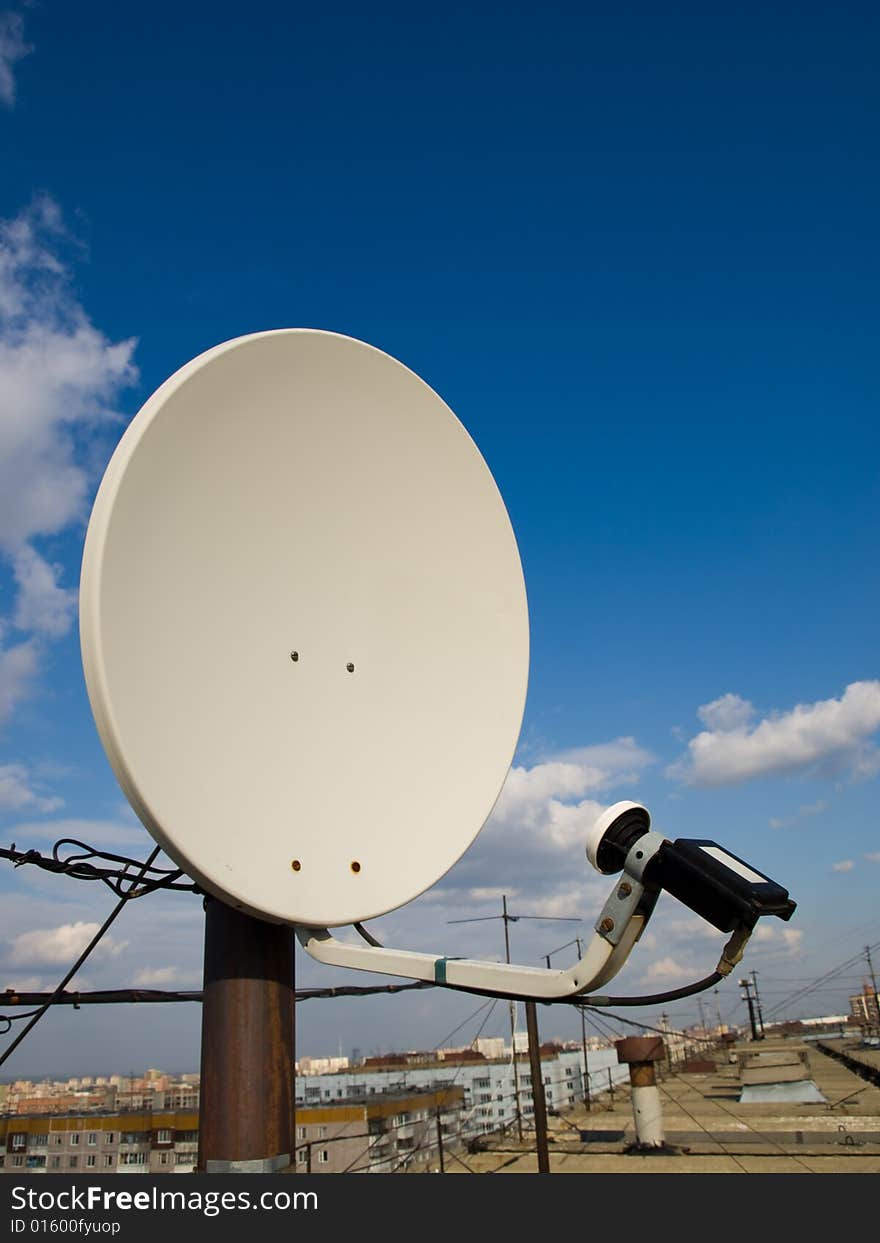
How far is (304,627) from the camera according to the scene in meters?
2.72

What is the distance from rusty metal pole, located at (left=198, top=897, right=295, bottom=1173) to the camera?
7.60 ft

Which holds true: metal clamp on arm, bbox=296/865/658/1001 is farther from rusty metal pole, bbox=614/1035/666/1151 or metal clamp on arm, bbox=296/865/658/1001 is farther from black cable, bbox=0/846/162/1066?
rusty metal pole, bbox=614/1035/666/1151

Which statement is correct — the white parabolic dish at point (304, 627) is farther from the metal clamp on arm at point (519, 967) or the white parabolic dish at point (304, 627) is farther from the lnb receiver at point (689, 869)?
the lnb receiver at point (689, 869)

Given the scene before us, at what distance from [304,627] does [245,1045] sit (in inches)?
45.5

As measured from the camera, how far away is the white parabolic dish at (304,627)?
7.25 feet

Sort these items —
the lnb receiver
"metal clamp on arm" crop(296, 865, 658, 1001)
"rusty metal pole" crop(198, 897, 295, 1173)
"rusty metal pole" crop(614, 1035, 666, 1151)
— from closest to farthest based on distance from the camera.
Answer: the lnb receiver
"metal clamp on arm" crop(296, 865, 658, 1001)
"rusty metal pole" crop(198, 897, 295, 1173)
"rusty metal pole" crop(614, 1035, 666, 1151)

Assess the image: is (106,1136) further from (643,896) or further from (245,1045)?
(643,896)

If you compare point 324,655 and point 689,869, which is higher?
point 324,655

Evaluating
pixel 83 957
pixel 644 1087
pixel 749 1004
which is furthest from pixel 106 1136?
pixel 749 1004

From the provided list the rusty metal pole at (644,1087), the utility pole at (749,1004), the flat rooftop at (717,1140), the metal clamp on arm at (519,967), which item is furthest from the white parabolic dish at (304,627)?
the utility pole at (749,1004)

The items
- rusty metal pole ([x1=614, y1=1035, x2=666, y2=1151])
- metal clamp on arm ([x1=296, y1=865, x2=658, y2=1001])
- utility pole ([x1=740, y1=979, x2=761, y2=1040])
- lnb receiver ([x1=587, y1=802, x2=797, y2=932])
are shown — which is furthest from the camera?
utility pole ([x1=740, y1=979, x2=761, y2=1040])

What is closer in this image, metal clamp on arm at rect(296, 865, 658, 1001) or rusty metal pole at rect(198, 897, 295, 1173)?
metal clamp on arm at rect(296, 865, 658, 1001)

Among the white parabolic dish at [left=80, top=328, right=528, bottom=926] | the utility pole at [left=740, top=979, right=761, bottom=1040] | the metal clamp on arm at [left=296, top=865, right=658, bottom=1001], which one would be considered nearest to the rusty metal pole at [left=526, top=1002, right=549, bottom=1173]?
the white parabolic dish at [left=80, top=328, right=528, bottom=926]
